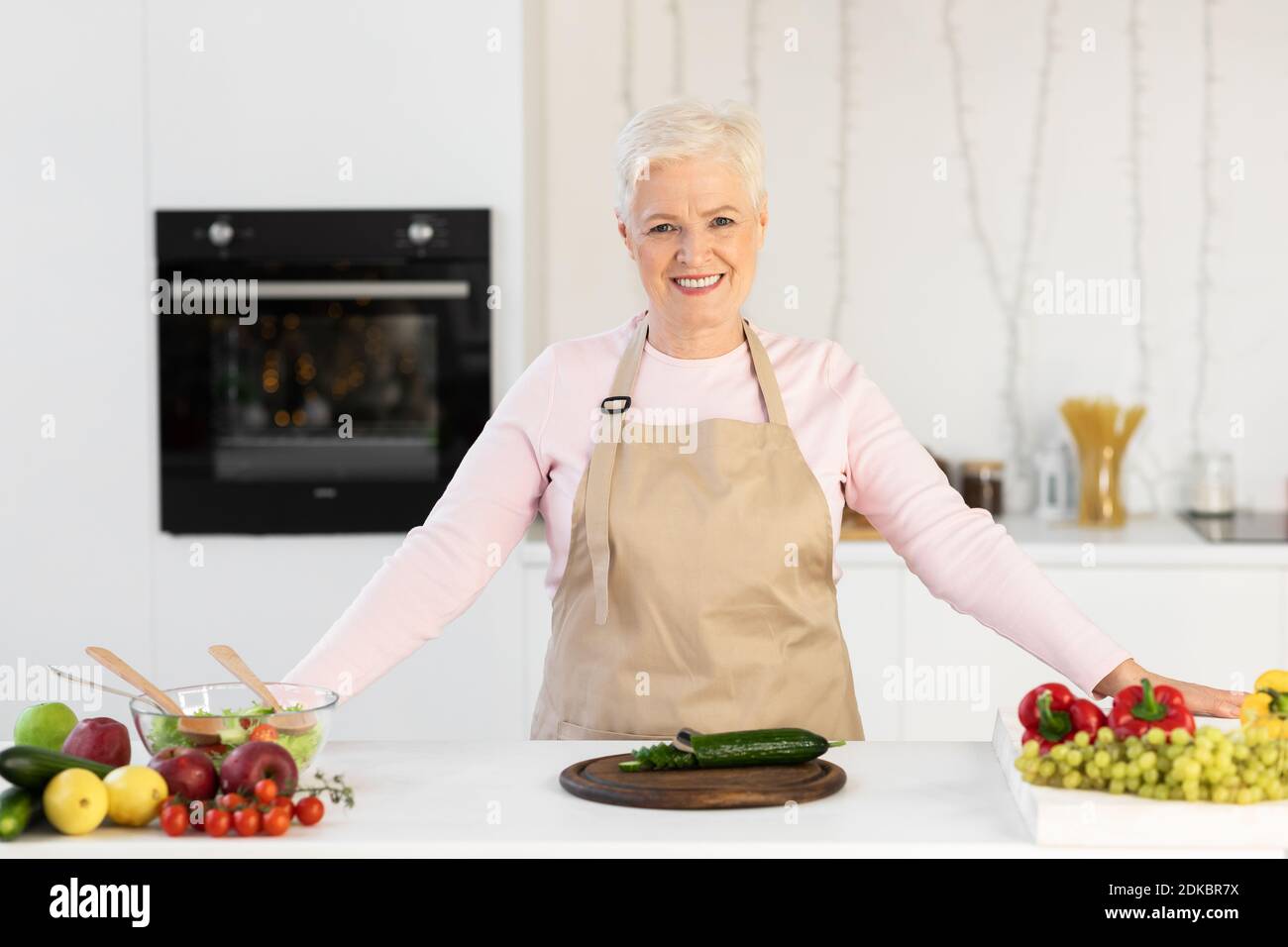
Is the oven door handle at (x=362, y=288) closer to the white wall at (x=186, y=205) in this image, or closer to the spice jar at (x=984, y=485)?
the white wall at (x=186, y=205)

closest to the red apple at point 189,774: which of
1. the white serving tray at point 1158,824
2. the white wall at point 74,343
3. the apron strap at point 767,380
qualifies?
the white serving tray at point 1158,824

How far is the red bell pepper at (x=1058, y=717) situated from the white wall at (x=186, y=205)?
1.84 m

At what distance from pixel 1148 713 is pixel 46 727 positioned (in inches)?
44.2

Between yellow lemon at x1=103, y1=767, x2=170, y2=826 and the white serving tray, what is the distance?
822mm

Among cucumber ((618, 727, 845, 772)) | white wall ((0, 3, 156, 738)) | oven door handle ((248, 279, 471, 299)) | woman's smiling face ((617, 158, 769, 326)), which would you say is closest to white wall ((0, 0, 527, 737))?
white wall ((0, 3, 156, 738))

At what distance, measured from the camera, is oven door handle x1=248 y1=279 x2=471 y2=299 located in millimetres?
3283

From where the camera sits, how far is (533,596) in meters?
3.26

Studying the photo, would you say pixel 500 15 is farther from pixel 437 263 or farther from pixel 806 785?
pixel 806 785

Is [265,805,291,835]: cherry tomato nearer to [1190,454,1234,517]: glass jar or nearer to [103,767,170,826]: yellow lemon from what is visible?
[103,767,170,826]: yellow lemon

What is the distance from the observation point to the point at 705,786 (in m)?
1.50

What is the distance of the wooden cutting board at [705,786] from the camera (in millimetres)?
1482

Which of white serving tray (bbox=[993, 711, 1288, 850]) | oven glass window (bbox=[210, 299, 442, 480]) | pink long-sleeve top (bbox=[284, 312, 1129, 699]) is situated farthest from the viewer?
oven glass window (bbox=[210, 299, 442, 480])

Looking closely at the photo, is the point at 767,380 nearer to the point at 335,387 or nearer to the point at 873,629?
the point at 873,629
